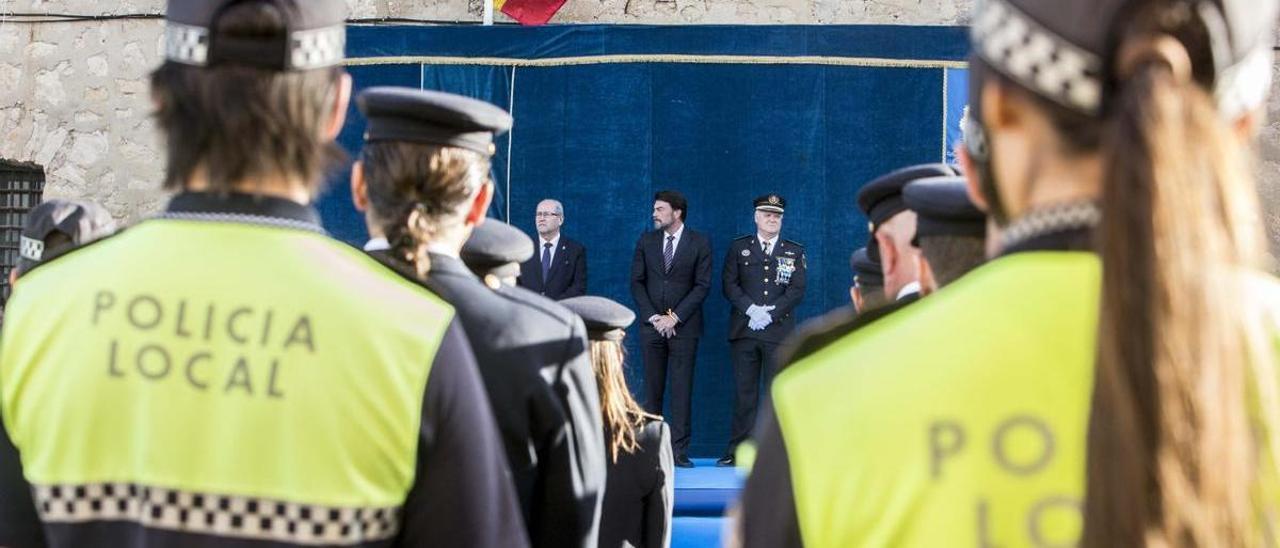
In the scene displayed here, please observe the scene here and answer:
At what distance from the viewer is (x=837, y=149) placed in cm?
1073

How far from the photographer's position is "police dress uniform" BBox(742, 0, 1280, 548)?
112cm

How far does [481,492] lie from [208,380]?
0.31 m

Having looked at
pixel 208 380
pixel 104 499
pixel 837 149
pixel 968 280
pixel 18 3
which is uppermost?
pixel 18 3

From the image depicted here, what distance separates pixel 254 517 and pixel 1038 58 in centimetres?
91

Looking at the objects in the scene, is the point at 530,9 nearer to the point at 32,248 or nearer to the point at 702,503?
the point at 702,503

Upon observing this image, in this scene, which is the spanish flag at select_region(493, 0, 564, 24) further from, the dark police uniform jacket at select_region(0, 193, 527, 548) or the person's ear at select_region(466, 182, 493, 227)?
the dark police uniform jacket at select_region(0, 193, 527, 548)

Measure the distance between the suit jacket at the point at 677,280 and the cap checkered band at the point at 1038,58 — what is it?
8.99 m

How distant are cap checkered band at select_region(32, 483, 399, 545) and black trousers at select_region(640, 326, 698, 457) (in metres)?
8.65

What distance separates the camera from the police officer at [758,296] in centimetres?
1009

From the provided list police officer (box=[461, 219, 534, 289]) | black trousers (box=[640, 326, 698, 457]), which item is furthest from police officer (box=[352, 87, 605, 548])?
black trousers (box=[640, 326, 698, 457])

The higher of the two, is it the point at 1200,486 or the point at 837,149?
the point at 837,149

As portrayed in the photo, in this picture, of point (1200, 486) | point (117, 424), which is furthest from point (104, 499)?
point (1200, 486)

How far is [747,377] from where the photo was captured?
1026cm

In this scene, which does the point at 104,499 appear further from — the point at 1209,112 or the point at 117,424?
the point at 1209,112
